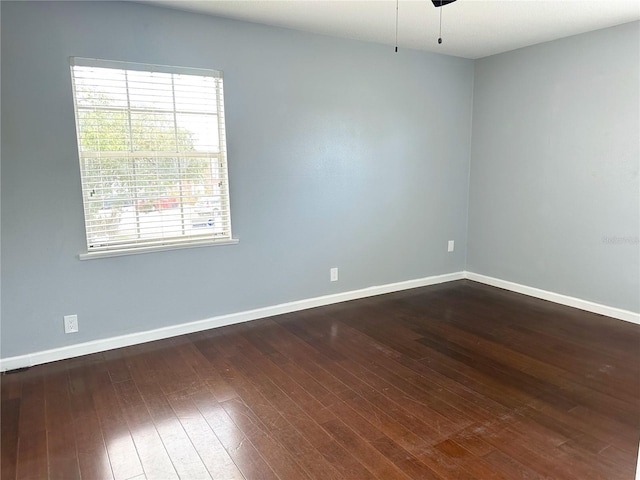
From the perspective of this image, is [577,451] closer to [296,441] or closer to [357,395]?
[357,395]

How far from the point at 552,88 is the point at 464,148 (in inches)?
42.1

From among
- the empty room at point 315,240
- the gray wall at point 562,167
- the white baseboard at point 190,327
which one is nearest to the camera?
the empty room at point 315,240

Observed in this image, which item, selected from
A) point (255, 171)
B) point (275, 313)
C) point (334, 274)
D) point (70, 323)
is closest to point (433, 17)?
point (255, 171)

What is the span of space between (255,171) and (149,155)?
33.0 inches

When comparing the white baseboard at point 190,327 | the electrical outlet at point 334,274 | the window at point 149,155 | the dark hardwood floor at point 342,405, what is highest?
the window at point 149,155

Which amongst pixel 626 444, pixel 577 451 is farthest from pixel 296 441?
pixel 626 444

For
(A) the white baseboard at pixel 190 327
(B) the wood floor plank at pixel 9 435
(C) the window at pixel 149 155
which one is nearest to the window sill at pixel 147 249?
(C) the window at pixel 149 155

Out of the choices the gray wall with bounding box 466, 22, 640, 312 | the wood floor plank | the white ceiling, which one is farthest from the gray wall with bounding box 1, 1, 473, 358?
the wood floor plank

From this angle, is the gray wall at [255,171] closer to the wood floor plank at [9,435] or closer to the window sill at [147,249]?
the window sill at [147,249]

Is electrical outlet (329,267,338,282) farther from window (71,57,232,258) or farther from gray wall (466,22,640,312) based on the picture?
gray wall (466,22,640,312)

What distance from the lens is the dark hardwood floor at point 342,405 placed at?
1940 millimetres

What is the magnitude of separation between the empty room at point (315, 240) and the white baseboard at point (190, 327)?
2 cm

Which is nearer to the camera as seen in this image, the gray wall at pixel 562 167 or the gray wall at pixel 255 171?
the gray wall at pixel 255 171

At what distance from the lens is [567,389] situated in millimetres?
2574
